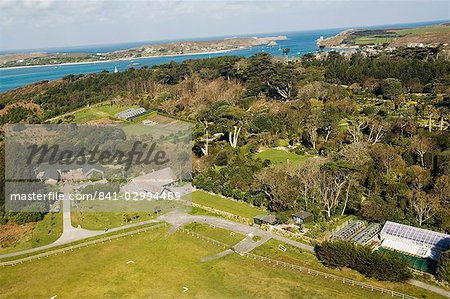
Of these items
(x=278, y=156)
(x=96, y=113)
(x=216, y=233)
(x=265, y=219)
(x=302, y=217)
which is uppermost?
(x=96, y=113)

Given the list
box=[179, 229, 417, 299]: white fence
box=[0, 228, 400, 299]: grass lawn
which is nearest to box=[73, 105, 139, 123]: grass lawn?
box=[0, 228, 400, 299]: grass lawn

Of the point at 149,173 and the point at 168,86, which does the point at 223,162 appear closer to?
the point at 149,173

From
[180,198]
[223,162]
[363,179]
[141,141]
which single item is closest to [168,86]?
[141,141]

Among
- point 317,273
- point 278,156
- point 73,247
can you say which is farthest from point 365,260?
point 278,156

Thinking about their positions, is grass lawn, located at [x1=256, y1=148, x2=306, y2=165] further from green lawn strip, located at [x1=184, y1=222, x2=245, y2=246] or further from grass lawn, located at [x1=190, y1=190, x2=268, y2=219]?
green lawn strip, located at [x1=184, y1=222, x2=245, y2=246]

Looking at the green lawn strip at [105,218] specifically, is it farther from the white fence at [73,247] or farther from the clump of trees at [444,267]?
the clump of trees at [444,267]

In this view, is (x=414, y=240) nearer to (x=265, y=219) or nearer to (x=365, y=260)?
(x=365, y=260)

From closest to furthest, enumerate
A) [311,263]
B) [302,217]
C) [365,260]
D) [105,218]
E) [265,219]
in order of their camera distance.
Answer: [365,260] → [311,263] → [302,217] → [265,219] → [105,218]
